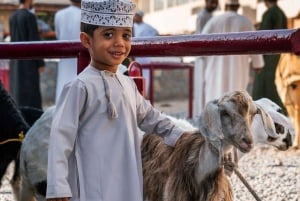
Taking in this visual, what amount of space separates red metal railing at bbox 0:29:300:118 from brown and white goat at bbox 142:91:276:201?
29cm

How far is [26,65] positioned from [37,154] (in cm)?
511

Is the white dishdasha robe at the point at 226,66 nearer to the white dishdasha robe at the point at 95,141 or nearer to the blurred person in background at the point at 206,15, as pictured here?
the blurred person in background at the point at 206,15

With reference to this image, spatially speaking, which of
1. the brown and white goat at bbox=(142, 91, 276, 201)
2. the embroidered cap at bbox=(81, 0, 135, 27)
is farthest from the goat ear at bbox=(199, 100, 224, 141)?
the embroidered cap at bbox=(81, 0, 135, 27)

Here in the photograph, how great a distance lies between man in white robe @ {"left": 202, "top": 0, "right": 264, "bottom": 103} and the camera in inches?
321

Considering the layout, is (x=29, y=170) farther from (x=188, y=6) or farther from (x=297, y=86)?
(x=188, y=6)

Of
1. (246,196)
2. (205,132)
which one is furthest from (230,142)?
(246,196)

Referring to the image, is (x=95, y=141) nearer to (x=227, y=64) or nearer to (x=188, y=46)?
(x=188, y=46)

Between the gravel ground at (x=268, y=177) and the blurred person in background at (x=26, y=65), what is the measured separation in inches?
120

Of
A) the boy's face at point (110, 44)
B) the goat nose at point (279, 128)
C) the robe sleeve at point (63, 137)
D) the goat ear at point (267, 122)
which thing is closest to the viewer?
the robe sleeve at point (63, 137)

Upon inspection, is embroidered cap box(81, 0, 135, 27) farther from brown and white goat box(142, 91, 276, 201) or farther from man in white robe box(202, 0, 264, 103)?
man in white robe box(202, 0, 264, 103)

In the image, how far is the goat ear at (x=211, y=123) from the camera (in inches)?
107

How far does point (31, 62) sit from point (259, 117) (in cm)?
609

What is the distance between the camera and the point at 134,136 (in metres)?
2.73

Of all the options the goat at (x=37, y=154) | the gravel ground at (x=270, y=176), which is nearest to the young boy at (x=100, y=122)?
the goat at (x=37, y=154)
